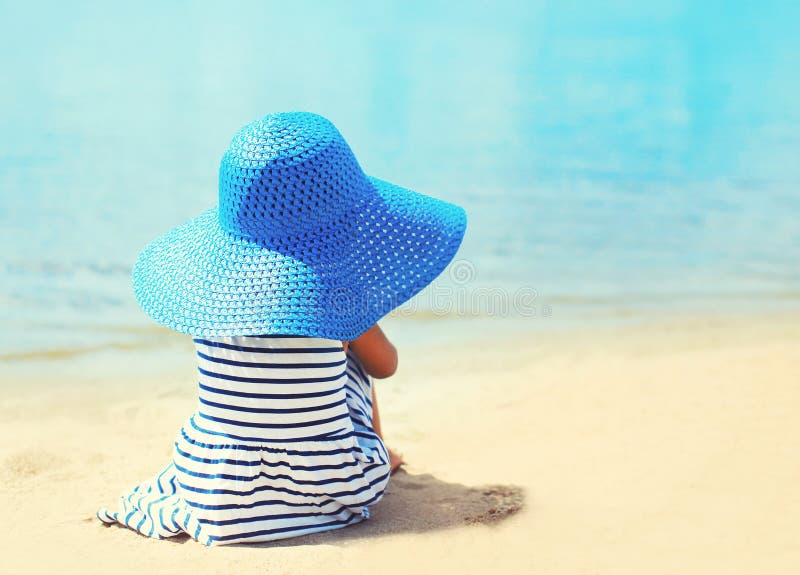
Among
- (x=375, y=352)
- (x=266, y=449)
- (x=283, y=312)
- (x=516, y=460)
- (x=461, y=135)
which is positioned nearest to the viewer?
(x=283, y=312)

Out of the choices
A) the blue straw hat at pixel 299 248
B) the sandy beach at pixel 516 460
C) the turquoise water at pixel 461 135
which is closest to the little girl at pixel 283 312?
the blue straw hat at pixel 299 248

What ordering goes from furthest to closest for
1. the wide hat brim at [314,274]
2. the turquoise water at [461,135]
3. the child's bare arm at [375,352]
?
the turquoise water at [461,135], the child's bare arm at [375,352], the wide hat brim at [314,274]

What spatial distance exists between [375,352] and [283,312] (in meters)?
0.38

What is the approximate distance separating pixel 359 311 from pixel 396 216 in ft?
0.84

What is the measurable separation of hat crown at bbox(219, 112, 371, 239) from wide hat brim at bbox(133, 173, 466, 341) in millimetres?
33

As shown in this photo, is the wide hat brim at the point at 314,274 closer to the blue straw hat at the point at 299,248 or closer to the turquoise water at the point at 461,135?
the blue straw hat at the point at 299,248

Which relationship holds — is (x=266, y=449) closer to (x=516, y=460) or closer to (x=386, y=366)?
(x=386, y=366)

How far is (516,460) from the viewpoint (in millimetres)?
2668

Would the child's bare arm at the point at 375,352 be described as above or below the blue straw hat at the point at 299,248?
below

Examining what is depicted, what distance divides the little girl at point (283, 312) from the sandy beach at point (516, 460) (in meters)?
0.11

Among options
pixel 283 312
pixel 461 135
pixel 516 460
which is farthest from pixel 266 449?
pixel 461 135

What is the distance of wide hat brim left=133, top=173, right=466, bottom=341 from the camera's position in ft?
6.41

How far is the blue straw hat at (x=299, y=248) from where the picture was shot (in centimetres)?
196

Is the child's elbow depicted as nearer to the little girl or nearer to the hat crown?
the little girl
